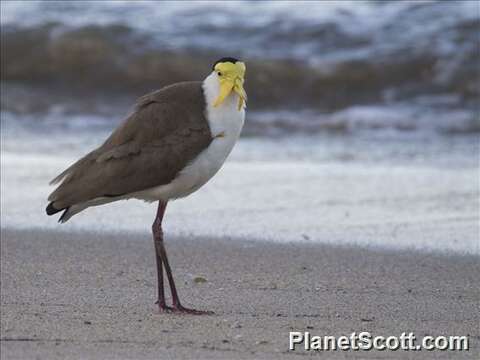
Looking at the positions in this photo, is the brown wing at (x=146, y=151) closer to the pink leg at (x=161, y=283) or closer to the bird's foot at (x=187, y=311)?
the pink leg at (x=161, y=283)

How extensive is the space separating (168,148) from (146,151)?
0.13 meters

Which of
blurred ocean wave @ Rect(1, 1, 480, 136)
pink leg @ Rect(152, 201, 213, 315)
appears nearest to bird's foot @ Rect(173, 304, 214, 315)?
pink leg @ Rect(152, 201, 213, 315)

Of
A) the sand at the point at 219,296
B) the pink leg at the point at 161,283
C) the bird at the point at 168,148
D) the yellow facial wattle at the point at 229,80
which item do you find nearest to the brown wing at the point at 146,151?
the bird at the point at 168,148

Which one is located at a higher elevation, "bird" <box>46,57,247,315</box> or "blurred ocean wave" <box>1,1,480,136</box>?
"blurred ocean wave" <box>1,1,480,136</box>

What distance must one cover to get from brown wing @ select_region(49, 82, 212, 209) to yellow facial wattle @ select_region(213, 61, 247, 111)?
14 centimetres

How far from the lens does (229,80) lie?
18.6 ft

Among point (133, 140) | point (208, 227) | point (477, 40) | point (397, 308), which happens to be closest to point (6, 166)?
point (208, 227)

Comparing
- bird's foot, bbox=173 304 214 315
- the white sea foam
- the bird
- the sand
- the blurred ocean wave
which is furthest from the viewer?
the blurred ocean wave

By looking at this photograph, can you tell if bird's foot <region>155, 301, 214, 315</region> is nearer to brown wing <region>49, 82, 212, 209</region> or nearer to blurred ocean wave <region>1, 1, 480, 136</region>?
brown wing <region>49, 82, 212, 209</region>

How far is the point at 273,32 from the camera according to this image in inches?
620

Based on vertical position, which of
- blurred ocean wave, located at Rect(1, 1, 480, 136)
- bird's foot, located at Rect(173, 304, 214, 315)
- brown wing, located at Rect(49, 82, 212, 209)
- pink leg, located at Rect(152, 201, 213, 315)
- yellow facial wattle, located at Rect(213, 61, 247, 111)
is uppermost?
blurred ocean wave, located at Rect(1, 1, 480, 136)

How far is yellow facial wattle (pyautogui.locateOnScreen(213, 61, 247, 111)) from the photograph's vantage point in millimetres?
5664

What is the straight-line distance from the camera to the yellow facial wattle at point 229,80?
566 centimetres

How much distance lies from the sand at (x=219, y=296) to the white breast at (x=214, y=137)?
647 mm
